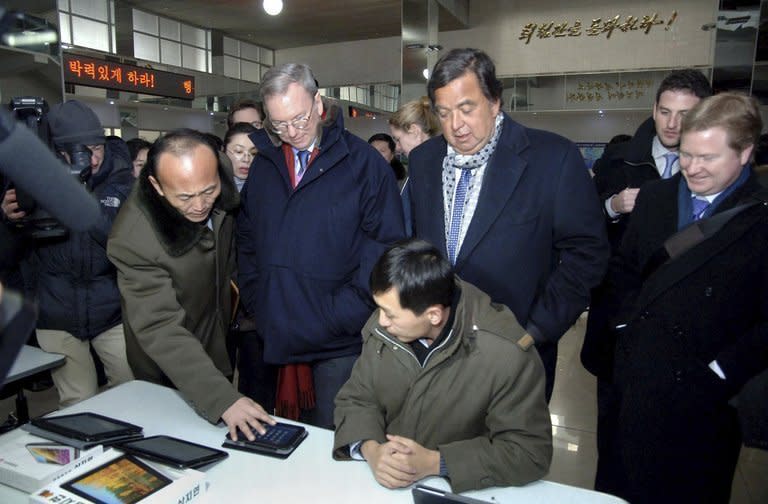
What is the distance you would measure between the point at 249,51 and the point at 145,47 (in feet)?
7.00

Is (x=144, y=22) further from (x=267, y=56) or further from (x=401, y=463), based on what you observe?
(x=401, y=463)

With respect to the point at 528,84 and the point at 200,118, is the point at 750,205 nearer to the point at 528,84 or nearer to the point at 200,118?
the point at 528,84

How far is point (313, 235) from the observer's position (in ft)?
6.02

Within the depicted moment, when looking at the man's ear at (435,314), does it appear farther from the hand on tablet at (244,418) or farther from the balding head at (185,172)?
the balding head at (185,172)

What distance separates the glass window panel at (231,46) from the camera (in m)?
9.70

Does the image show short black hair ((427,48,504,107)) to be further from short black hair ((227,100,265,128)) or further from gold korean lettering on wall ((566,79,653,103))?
gold korean lettering on wall ((566,79,653,103))

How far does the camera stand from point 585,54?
764 cm

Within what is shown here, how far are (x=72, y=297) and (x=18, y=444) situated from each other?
3.35ft

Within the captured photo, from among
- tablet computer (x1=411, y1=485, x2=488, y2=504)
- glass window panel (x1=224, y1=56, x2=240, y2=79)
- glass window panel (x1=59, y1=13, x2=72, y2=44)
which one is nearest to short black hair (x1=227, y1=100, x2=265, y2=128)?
tablet computer (x1=411, y1=485, x2=488, y2=504)

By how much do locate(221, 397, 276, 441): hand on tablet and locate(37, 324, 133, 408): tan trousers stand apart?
110cm

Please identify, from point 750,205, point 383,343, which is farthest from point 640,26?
point 383,343

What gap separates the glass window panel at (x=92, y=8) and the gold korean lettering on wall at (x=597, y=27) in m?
5.68

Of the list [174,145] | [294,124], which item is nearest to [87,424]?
[174,145]

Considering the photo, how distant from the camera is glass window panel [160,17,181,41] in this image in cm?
869
